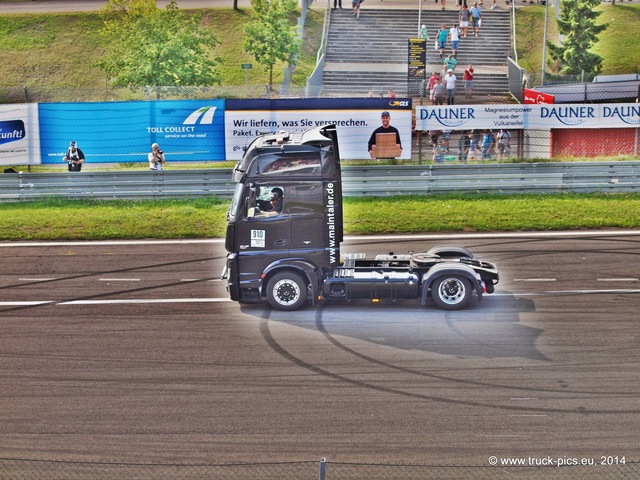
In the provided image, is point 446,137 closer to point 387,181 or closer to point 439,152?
point 439,152

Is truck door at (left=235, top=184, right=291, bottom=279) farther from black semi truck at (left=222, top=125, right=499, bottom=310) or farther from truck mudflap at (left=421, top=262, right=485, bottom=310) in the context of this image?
truck mudflap at (left=421, top=262, right=485, bottom=310)

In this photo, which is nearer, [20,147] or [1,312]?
[1,312]

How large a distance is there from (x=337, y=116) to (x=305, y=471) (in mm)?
17034

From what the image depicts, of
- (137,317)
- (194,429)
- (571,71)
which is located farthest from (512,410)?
(571,71)

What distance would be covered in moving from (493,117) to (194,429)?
695 inches

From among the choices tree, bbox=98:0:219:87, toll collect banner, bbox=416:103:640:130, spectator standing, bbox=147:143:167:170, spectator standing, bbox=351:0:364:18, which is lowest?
spectator standing, bbox=147:143:167:170

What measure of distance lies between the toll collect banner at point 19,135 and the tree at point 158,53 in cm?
730

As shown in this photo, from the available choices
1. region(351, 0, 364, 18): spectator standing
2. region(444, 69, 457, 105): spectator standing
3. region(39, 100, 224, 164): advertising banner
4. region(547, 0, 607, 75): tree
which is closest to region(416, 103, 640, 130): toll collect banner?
region(444, 69, 457, 105): spectator standing

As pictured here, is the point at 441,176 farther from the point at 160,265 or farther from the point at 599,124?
the point at 160,265

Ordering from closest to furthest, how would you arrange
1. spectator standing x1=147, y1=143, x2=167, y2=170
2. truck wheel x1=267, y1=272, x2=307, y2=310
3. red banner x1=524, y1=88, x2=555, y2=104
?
truck wheel x1=267, y1=272, x2=307, y2=310 → spectator standing x1=147, y1=143, x2=167, y2=170 → red banner x1=524, y1=88, x2=555, y2=104

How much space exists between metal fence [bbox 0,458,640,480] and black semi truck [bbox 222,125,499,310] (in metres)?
5.11

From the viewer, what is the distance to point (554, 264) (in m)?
17.8

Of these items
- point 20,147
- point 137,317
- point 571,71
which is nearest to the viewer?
point 137,317

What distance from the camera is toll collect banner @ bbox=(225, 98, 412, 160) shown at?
83.8ft
